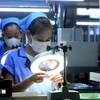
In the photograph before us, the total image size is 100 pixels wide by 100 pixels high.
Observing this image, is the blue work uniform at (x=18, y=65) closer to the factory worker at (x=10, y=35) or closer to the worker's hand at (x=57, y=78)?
the factory worker at (x=10, y=35)

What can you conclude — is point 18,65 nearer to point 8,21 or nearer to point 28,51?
point 28,51

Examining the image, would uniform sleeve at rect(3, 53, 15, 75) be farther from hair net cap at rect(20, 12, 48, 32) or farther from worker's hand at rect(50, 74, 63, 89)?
worker's hand at rect(50, 74, 63, 89)

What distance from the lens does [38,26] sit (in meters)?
2.77

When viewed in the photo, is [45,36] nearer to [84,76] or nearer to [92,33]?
[84,76]

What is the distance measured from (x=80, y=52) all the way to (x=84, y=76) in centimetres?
55

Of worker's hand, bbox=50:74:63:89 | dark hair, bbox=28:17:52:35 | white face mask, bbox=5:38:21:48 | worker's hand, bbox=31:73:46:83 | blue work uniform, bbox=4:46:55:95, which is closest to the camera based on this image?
worker's hand, bbox=31:73:46:83

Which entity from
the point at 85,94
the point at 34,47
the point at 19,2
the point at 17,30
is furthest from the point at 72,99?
the point at 19,2

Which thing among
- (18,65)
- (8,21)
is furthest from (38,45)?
(8,21)

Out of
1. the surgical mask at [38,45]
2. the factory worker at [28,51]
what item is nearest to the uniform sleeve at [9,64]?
the factory worker at [28,51]

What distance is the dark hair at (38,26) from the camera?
2.76m

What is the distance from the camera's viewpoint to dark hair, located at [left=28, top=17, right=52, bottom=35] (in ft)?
9.07

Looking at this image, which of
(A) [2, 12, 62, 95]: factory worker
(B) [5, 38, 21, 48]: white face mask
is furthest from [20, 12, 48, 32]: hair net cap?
(B) [5, 38, 21, 48]: white face mask

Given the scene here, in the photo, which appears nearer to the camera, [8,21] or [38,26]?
[38,26]

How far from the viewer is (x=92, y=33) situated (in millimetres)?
7965
